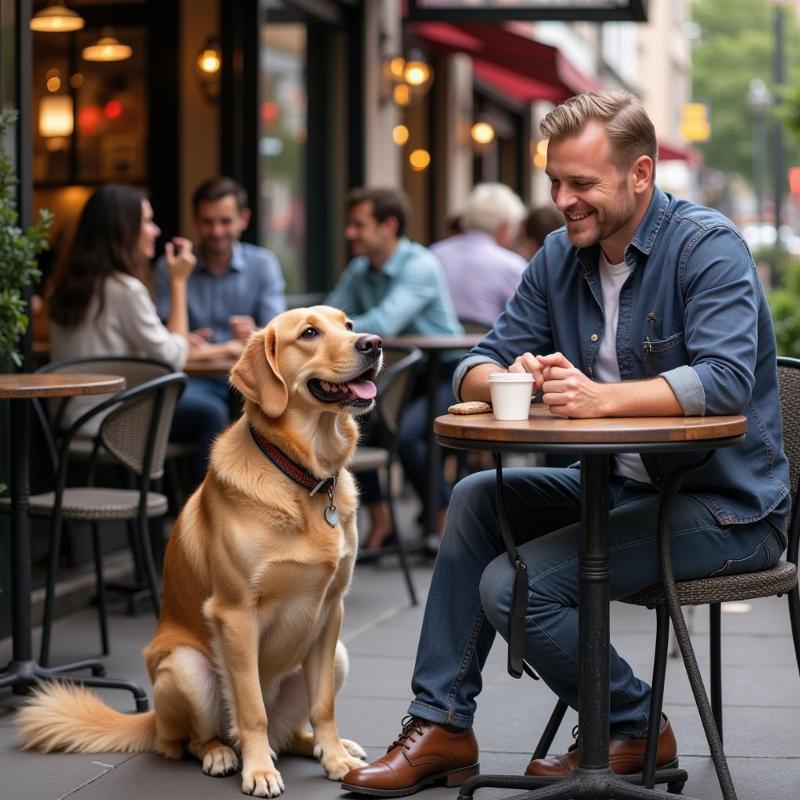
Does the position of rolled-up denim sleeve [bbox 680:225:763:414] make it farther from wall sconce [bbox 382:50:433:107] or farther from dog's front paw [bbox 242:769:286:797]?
wall sconce [bbox 382:50:433:107]

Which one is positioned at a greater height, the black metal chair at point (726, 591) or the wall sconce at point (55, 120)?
the wall sconce at point (55, 120)

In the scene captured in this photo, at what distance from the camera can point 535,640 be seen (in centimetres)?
371

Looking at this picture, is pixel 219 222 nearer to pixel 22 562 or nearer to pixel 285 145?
pixel 285 145

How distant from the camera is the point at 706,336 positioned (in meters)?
3.60

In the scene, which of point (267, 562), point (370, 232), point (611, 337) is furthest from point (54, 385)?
point (370, 232)

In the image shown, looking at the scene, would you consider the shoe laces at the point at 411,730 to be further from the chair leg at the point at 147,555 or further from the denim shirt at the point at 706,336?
the chair leg at the point at 147,555

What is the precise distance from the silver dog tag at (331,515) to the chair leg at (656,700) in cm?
91

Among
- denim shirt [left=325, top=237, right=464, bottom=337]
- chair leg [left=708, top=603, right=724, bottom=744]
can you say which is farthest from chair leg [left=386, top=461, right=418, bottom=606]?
chair leg [left=708, top=603, right=724, bottom=744]

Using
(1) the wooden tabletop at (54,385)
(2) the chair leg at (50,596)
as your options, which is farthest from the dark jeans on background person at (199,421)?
(1) the wooden tabletop at (54,385)

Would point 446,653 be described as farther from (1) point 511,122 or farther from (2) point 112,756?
(1) point 511,122

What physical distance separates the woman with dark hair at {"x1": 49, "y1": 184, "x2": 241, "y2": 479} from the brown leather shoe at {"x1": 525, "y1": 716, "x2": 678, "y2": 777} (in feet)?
9.66

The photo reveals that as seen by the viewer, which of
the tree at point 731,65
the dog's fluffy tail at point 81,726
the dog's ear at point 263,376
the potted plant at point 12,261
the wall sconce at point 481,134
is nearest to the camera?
the dog's ear at point 263,376

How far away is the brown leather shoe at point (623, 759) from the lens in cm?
392

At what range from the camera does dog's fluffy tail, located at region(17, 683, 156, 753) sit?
14.4 ft
